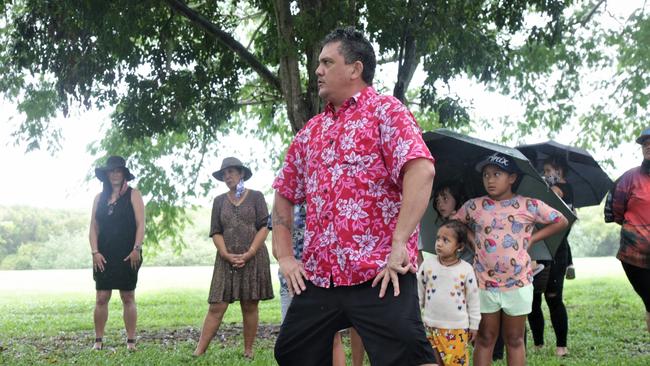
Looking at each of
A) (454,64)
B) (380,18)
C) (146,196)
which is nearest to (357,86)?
A: (380,18)

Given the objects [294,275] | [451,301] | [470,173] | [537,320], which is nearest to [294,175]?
[294,275]

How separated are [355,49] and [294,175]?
0.67 metres

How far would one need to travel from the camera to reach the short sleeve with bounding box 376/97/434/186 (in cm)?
345

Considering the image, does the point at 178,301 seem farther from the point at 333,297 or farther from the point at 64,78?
the point at 333,297

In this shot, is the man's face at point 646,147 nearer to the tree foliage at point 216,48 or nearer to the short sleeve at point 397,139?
the tree foliage at point 216,48

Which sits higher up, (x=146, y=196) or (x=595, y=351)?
(x=146, y=196)

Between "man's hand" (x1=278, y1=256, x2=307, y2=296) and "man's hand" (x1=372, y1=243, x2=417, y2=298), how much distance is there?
0.39m

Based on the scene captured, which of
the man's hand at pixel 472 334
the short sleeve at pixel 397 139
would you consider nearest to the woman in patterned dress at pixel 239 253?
the man's hand at pixel 472 334

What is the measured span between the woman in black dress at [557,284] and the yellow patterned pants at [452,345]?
2.33 meters

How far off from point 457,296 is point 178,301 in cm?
1605

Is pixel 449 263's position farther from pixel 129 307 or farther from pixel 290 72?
pixel 290 72

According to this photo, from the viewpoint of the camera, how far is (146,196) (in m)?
18.0

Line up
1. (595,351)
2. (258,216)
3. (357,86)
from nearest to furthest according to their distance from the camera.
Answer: (357,86)
(258,216)
(595,351)

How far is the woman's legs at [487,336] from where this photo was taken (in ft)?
19.0
